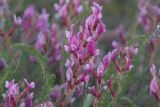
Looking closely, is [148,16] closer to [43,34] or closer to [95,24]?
[43,34]

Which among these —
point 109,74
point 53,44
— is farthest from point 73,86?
point 53,44

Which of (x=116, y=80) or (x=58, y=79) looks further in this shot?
(x=58, y=79)

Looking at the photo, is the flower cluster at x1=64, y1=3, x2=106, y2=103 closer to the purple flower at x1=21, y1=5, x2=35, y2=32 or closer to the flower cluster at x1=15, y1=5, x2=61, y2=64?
the flower cluster at x1=15, y1=5, x2=61, y2=64

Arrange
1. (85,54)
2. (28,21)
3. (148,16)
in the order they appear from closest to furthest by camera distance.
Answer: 1. (85,54)
2. (28,21)
3. (148,16)

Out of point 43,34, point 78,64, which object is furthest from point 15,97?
point 43,34

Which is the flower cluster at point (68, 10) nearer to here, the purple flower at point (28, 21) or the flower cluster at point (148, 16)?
the purple flower at point (28, 21)

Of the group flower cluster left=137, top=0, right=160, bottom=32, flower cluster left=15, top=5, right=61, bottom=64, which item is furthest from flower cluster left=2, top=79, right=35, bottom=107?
flower cluster left=137, top=0, right=160, bottom=32

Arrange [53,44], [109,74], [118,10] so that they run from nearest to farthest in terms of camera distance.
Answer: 1. [109,74]
2. [53,44]
3. [118,10]

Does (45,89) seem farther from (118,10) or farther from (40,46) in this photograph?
(118,10)
